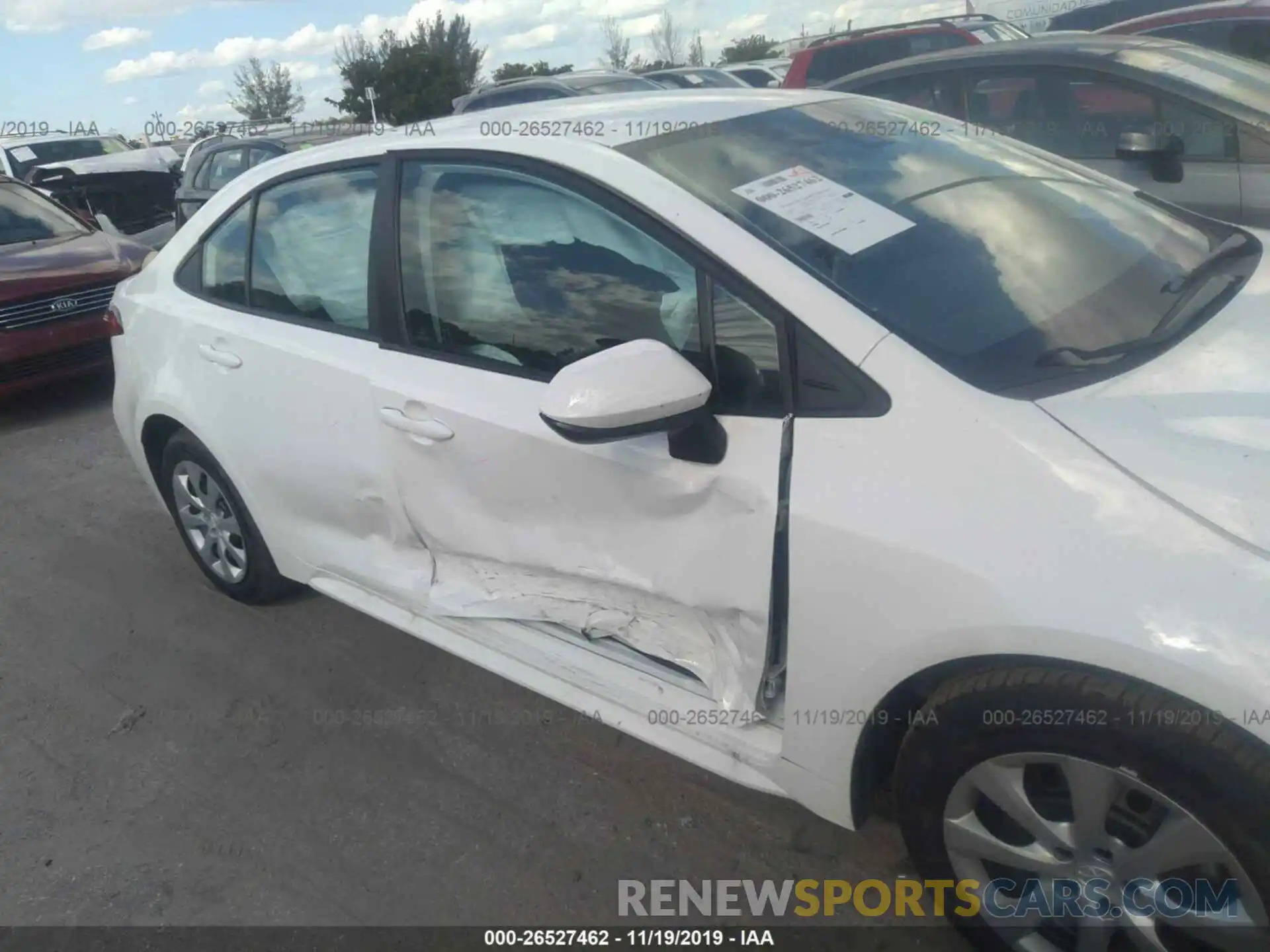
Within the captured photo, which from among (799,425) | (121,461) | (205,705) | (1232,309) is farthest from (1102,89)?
(121,461)

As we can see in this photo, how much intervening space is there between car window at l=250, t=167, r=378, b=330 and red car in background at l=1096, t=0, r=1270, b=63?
569 cm

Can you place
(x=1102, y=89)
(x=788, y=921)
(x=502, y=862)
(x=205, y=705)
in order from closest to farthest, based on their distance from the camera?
(x=788, y=921), (x=502, y=862), (x=205, y=705), (x=1102, y=89)

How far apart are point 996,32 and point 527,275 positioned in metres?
11.5

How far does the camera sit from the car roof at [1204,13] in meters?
6.68

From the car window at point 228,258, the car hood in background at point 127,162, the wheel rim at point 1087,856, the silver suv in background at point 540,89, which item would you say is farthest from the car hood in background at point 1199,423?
the car hood in background at point 127,162

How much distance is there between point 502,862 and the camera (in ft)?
8.25

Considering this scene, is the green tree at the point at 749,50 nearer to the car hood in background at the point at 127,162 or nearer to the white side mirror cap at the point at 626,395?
the car hood in background at the point at 127,162

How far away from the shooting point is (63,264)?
652cm

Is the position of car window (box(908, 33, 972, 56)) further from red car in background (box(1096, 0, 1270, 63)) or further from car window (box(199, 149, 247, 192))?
car window (box(199, 149, 247, 192))

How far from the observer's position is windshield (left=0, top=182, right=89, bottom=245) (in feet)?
23.0

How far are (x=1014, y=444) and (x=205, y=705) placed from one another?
8.68ft

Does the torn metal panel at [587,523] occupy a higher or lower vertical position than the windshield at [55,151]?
lower

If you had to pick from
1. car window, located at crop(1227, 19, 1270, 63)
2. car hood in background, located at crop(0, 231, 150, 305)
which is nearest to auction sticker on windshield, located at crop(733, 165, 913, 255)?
car hood in background, located at crop(0, 231, 150, 305)

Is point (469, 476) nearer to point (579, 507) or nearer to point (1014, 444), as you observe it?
point (579, 507)
